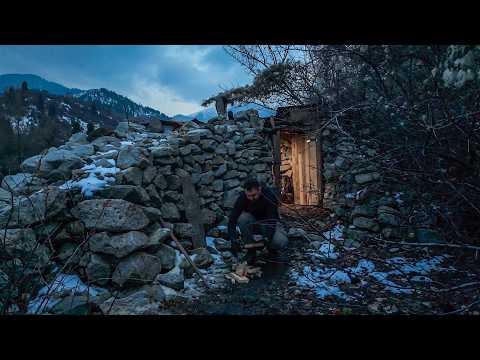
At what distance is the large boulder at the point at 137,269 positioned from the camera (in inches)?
115

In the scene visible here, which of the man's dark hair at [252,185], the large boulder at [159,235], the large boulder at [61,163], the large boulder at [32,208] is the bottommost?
the large boulder at [159,235]

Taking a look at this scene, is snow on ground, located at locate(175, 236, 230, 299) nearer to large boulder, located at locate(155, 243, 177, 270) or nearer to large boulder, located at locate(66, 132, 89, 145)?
large boulder, located at locate(155, 243, 177, 270)

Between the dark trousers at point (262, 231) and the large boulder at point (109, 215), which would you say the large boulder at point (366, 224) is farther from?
the large boulder at point (109, 215)

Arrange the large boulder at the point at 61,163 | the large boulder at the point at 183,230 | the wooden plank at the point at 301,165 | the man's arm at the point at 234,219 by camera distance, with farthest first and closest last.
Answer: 1. the wooden plank at the point at 301,165
2. the large boulder at the point at 183,230
3. the man's arm at the point at 234,219
4. the large boulder at the point at 61,163

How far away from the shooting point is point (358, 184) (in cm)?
517

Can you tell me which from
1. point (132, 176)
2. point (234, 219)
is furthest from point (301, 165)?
point (132, 176)

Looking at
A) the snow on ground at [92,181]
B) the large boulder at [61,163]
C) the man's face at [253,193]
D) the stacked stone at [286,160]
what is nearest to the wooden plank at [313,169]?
the stacked stone at [286,160]

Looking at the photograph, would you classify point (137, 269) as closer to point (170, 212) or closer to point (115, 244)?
point (115, 244)

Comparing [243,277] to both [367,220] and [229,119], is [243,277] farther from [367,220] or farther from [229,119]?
[229,119]

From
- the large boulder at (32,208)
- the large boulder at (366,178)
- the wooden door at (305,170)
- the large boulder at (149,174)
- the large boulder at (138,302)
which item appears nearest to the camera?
the large boulder at (138,302)

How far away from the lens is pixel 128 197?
11.6 ft

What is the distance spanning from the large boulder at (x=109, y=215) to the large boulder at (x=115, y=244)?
9 cm

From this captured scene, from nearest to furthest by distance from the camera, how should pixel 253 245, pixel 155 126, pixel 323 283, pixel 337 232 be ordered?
1. pixel 323 283
2. pixel 253 245
3. pixel 337 232
4. pixel 155 126

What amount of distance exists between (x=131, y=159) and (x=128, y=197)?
0.74 meters
